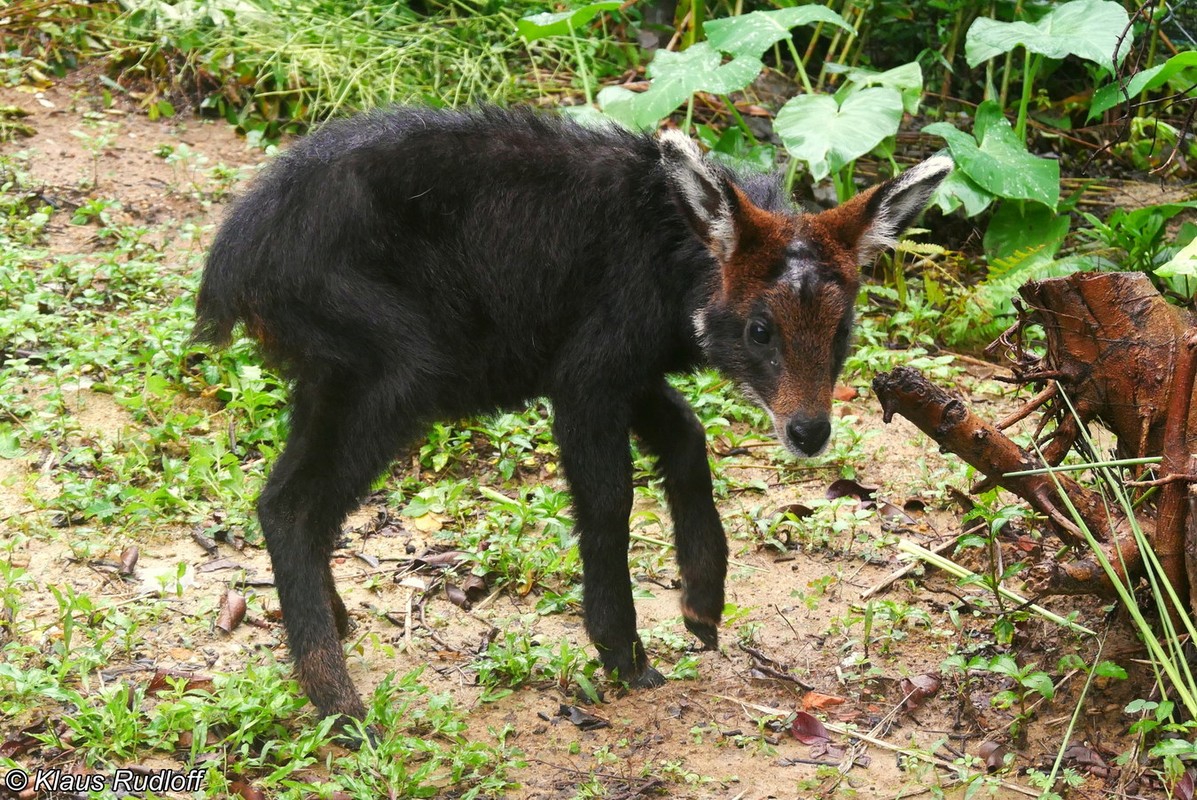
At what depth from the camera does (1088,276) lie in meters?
4.03

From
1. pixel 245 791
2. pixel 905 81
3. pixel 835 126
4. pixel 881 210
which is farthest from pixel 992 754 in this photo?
pixel 905 81

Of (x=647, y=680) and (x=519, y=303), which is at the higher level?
(x=519, y=303)

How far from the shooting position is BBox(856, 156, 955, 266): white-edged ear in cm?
465

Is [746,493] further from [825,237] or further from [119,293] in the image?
[119,293]

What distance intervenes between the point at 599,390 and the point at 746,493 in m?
1.74

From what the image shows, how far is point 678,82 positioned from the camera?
272 inches

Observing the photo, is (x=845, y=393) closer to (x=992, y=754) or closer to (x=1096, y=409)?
(x=1096, y=409)

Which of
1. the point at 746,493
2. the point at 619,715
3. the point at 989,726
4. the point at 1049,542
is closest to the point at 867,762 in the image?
the point at 989,726

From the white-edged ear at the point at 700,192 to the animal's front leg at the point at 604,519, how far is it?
74 centimetres

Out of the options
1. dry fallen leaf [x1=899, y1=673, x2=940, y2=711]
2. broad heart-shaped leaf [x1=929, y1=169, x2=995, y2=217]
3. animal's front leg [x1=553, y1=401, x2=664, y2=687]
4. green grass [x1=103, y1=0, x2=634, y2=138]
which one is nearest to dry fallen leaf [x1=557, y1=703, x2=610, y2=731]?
animal's front leg [x1=553, y1=401, x2=664, y2=687]

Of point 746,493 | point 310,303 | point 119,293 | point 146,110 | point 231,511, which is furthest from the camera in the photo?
point 146,110

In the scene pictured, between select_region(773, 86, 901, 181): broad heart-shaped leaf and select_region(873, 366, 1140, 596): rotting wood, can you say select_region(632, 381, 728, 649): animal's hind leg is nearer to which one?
select_region(873, 366, 1140, 596): rotting wood

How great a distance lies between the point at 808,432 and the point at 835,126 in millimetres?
2801

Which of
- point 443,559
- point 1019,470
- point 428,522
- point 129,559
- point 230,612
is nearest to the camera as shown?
point 1019,470
